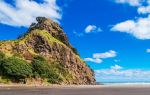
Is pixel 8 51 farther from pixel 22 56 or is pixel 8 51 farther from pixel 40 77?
pixel 40 77

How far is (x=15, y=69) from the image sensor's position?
566 ft

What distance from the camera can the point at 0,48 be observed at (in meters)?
187

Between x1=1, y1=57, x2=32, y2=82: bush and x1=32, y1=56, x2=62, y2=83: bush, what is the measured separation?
21.2ft

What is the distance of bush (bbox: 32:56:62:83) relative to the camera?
601 feet

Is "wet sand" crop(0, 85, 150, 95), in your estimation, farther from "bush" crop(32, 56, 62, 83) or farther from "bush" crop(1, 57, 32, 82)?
"bush" crop(32, 56, 62, 83)

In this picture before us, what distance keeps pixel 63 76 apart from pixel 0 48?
37.7 meters

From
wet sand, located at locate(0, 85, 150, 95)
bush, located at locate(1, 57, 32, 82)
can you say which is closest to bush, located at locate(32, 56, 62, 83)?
bush, located at locate(1, 57, 32, 82)

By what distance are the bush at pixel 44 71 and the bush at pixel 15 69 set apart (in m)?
Result: 6.47

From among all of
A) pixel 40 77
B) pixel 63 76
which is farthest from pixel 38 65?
pixel 63 76

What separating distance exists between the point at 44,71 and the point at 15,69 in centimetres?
1802

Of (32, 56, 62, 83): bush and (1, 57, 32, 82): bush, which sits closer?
(1, 57, 32, 82): bush

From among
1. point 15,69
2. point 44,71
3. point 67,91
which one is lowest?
point 67,91

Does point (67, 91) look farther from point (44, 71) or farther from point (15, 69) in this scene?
point (44, 71)

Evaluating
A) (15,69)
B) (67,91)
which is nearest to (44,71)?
(15,69)
